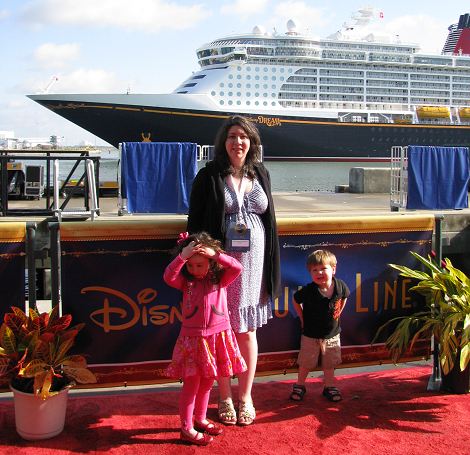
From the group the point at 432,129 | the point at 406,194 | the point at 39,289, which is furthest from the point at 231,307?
the point at 432,129

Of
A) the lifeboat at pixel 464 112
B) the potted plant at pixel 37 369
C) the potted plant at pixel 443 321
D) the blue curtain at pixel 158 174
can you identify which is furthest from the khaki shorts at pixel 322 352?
the lifeboat at pixel 464 112

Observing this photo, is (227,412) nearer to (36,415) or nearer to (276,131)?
(36,415)

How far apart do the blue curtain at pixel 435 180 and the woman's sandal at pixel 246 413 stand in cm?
660

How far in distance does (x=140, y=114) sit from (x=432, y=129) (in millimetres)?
23927

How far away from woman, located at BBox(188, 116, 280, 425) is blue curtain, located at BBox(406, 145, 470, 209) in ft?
21.2

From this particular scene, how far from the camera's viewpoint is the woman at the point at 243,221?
2814mm

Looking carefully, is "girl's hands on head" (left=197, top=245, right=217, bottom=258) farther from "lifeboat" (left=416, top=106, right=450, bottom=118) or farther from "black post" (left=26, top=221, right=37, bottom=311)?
"lifeboat" (left=416, top=106, right=450, bottom=118)

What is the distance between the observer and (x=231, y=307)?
2.84 m

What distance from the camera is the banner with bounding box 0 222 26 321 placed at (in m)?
2.88

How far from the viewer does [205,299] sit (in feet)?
8.73

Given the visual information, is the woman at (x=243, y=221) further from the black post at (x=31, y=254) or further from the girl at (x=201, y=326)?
the black post at (x=31, y=254)

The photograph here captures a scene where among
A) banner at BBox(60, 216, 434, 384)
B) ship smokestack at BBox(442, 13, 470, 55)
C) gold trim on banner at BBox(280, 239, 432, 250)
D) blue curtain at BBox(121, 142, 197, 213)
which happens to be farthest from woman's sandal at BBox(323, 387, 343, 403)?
ship smokestack at BBox(442, 13, 470, 55)

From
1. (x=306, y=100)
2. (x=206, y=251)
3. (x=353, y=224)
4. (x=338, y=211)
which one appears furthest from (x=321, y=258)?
(x=306, y=100)

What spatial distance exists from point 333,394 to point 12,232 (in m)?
1.91
